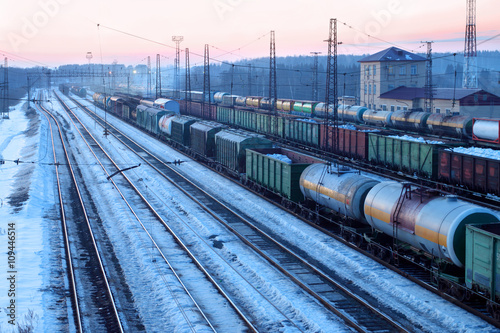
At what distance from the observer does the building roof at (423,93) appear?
239 feet

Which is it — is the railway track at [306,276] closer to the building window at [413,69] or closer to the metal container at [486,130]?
the metal container at [486,130]

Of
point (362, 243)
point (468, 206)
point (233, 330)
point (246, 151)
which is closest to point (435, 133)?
point (246, 151)

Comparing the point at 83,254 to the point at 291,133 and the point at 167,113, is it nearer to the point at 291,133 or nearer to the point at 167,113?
the point at 291,133

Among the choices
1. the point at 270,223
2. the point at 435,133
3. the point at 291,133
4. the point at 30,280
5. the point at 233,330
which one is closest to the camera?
the point at 233,330

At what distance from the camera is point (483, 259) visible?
14.8 m

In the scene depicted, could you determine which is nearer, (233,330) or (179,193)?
(233,330)

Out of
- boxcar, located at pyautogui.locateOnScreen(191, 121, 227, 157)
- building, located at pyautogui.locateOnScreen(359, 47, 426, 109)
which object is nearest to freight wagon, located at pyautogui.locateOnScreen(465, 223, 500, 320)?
boxcar, located at pyautogui.locateOnScreen(191, 121, 227, 157)

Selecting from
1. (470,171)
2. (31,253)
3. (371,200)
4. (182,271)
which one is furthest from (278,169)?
(31,253)

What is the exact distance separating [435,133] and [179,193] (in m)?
29.0

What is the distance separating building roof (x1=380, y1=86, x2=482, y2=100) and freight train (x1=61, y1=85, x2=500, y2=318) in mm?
45798

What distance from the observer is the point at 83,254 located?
2214cm

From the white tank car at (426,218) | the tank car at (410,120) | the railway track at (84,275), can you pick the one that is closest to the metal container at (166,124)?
the railway track at (84,275)

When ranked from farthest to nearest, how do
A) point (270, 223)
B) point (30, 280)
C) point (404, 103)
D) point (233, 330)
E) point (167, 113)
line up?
1. point (404, 103)
2. point (167, 113)
3. point (270, 223)
4. point (30, 280)
5. point (233, 330)

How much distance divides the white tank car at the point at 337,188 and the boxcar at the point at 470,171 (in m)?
8.91
